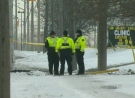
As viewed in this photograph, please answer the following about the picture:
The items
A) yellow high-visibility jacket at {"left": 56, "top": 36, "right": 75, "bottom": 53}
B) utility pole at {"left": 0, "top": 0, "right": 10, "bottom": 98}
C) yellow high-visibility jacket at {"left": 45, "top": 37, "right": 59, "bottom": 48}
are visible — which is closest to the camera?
utility pole at {"left": 0, "top": 0, "right": 10, "bottom": 98}

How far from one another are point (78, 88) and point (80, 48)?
17.5 ft

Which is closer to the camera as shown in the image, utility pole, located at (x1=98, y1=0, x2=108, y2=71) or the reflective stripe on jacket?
utility pole, located at (x1=98, y1=0, x2=108, y2=71)

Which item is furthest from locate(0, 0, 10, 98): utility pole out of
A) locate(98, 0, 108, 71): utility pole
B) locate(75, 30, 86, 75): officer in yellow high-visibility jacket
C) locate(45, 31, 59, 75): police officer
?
locate(45, 31, 59, 75): police officer

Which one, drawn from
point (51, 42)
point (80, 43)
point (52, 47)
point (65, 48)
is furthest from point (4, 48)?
point (51, 42)

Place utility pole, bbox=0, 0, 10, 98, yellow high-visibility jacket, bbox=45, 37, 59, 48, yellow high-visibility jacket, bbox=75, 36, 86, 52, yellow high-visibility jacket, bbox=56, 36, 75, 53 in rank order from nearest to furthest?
utility pole, bbox=0, 0, 10, 98
yellow high-visibility jacket, bbox=56, 36, 75, 53
yellow high-visibility jacket, bbox=75, 36, 86, 52
yellow high-visibility jacket, bbox=45, 37, 59, 48

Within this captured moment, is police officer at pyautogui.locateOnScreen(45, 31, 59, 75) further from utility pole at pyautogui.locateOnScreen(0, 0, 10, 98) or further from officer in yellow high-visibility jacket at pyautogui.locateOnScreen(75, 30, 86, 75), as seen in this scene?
utility pole at pyautogui.locateOnScreen(0, 0, 10, 98)

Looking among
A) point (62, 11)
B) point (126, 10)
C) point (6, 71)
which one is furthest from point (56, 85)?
point (62, 11)

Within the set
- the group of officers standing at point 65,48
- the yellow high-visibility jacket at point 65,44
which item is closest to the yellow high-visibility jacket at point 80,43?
the group of officers standing at point 65,48

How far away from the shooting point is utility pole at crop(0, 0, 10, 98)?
675cm

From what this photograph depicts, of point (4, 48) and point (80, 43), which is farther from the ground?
point (4, 48)

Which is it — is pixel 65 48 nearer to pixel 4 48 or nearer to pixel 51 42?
pixel 51 42

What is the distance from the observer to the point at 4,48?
6.81 metres

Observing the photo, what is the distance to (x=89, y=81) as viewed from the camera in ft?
48.2

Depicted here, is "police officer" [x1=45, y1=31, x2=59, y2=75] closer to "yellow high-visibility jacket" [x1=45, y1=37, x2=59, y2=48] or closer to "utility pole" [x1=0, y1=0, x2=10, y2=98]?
"yellow high-visibility jacket" [x1=45, y1=37, x2=59, y2=48]
